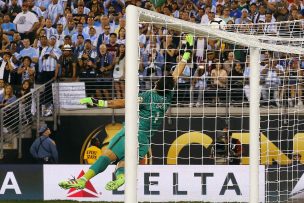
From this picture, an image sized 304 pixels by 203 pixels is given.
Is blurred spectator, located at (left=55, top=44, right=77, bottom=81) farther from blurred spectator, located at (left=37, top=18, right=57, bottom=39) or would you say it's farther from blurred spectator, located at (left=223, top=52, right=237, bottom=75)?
blurred spectator, located at (left=223, top=52, right=237, bottom=75)

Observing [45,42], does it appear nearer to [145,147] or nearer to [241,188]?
[241,188]

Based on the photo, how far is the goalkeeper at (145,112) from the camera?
1174cm

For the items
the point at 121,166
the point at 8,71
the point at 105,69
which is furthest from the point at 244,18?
the point at 121,166

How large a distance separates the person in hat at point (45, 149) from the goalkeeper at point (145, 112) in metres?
6.79

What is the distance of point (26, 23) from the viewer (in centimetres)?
2216

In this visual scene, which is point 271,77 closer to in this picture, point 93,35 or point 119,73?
point 119,73

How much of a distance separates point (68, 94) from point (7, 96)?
4.35 feet

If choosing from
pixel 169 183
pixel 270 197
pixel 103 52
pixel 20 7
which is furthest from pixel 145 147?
pixel 20 7

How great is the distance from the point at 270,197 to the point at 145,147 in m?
4.03

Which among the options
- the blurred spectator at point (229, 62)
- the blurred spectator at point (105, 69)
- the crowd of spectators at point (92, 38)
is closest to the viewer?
the blurred spectator at point (229, 62)

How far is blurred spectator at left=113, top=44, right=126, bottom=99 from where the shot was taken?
20.4 m

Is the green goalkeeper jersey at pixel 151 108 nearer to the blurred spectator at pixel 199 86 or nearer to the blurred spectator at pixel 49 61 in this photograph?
the blurred spectator at pixel 199 86

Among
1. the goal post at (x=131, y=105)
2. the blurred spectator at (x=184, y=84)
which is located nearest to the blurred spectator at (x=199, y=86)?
the blurred spectator at (x=184, y=84)

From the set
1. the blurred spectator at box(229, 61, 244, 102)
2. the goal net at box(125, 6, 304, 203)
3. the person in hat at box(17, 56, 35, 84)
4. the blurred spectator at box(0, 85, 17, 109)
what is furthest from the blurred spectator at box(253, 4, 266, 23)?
the blurred spectator at box(0, 85, 17, 109)
